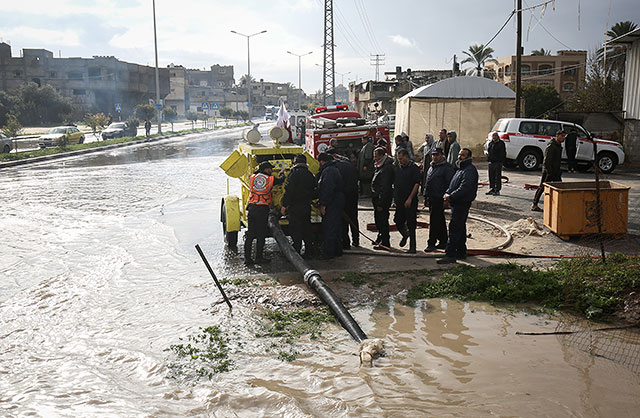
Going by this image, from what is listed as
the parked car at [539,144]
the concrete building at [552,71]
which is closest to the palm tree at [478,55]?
the concrete building at [552,71]

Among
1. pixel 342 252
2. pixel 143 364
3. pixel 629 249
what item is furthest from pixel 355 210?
pixel 143 364

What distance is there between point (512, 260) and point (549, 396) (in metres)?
4.00

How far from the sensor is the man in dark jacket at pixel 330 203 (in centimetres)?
853

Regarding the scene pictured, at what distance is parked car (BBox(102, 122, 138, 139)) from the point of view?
43.0 metres

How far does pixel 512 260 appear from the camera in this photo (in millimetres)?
8250

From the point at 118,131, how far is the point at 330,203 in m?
39.1

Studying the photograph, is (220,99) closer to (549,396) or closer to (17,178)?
(17,178)

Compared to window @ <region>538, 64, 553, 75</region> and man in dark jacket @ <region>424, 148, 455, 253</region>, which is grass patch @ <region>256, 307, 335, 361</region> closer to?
man in dark jacket @ <region>424, 148, 455, 253</region>

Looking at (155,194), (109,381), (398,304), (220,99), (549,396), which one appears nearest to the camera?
(549,396)

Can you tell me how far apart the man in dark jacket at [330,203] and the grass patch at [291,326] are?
2.22 m

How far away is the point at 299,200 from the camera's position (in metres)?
8.49

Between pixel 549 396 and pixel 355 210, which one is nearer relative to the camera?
pixel 549 396

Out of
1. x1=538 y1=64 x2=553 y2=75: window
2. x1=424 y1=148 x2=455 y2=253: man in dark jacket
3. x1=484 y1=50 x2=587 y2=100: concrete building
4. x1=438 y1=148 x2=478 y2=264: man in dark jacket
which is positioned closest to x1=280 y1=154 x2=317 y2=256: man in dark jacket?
x1=424 y1=148 x2=455 y2=253: man in dark jacket

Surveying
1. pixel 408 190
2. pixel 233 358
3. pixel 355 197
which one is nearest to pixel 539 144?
pixel 408 190
